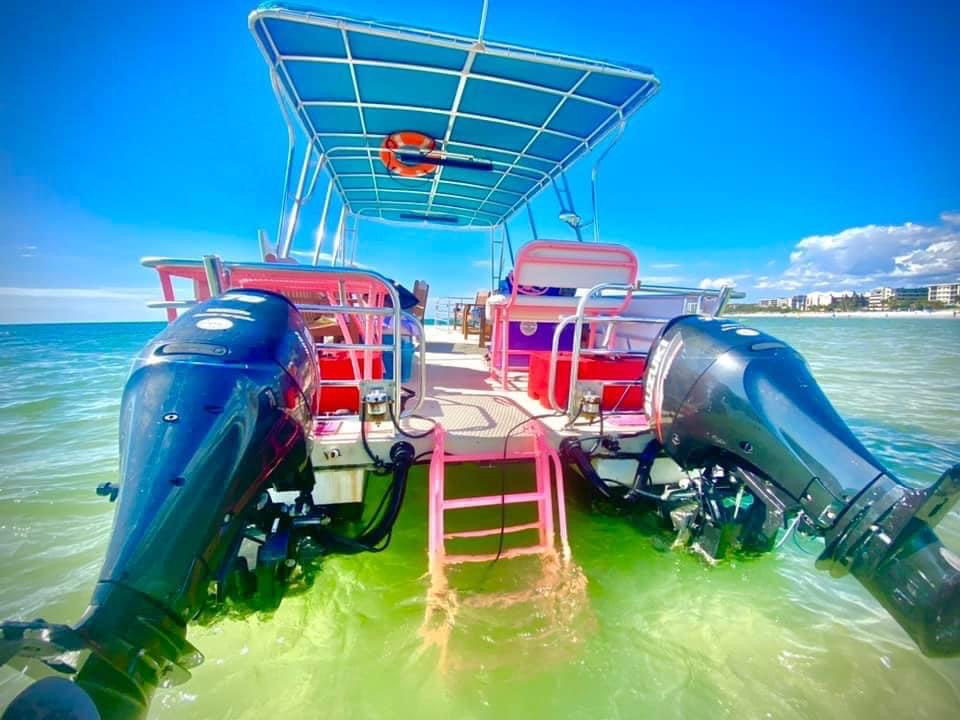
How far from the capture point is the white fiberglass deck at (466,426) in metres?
2.22

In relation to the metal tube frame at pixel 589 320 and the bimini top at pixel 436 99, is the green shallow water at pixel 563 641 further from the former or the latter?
the bimini top at pixel 436 99

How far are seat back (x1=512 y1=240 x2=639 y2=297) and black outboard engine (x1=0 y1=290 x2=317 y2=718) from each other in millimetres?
2055

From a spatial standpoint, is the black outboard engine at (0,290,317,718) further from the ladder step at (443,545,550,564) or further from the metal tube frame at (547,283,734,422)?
the metal tube frame at (547,283,734,422)

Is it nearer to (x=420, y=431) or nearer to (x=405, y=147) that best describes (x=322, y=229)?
(x=405, y=147)

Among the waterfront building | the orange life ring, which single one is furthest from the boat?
the waterfront building

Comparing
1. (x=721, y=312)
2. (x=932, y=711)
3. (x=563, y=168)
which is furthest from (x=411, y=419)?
(x=563, y=168)

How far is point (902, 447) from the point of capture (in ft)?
18.7

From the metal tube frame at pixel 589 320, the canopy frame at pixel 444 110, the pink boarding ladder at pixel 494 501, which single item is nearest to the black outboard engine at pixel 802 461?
the metal tube frame at pixel 589 320

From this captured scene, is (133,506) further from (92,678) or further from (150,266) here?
(150,266)

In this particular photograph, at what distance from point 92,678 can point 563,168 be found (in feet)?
19.6

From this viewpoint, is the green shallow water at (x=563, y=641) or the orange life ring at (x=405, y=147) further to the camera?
the orange life ring at (x=405, y=147)

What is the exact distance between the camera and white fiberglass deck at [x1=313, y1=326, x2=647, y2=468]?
7.29 ft

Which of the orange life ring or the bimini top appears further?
the orange life ring

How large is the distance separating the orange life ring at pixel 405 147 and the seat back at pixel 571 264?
86.1 inches
